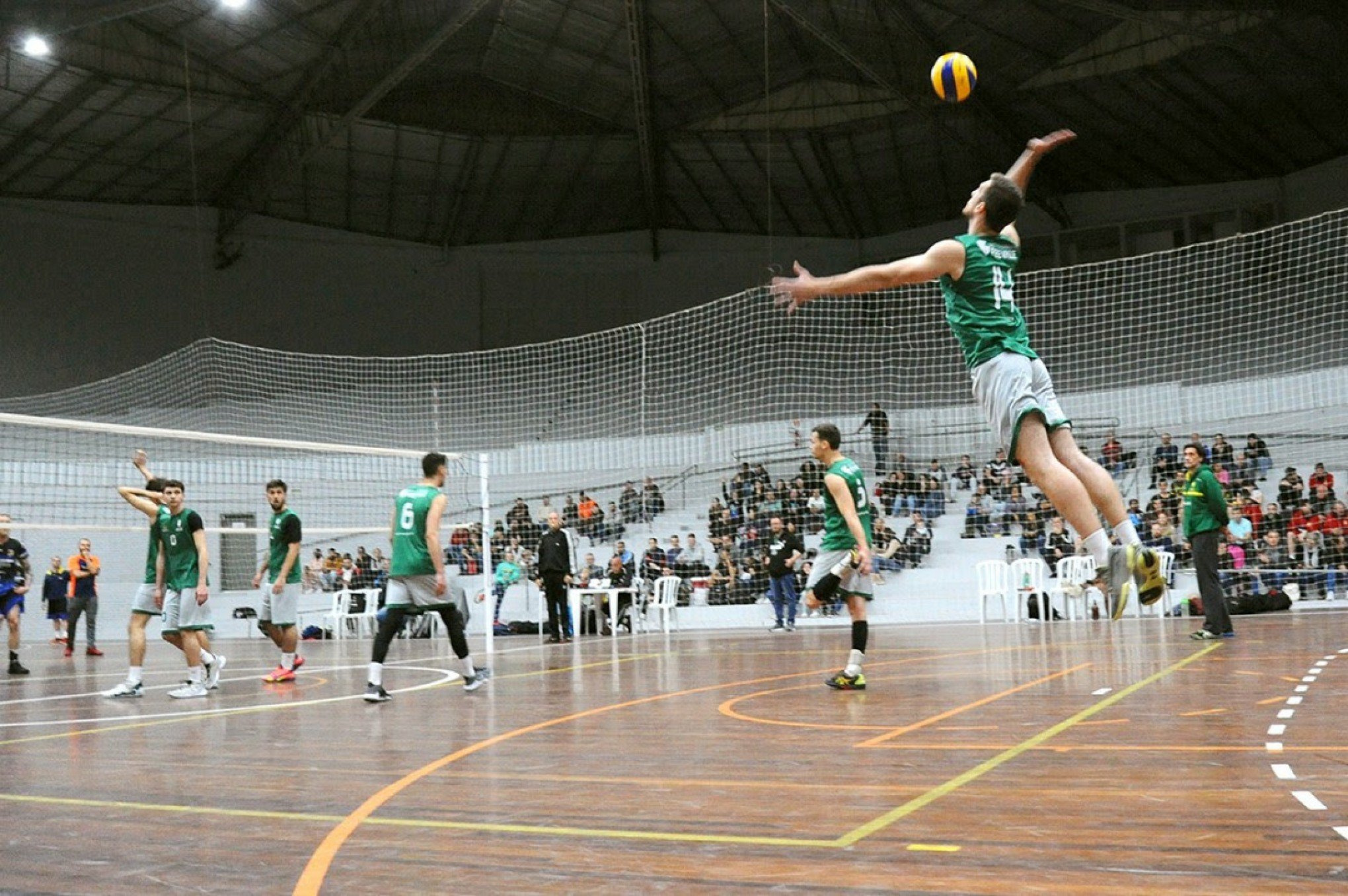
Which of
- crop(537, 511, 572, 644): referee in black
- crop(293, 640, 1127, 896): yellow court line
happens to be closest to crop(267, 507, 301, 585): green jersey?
crop(293, 640, 1127, 896): yellow court line

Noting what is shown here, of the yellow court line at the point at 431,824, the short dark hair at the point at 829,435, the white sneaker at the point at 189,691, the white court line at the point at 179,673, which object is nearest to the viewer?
the yellow court line at the point at 431,824

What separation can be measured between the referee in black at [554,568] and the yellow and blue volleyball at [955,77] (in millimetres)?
10549

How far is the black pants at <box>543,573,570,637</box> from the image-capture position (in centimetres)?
1784

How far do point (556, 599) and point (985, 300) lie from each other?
13.2 m

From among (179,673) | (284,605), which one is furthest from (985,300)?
(179,673)

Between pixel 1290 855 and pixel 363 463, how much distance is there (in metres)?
27.6

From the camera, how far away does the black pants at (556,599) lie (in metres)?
17.8

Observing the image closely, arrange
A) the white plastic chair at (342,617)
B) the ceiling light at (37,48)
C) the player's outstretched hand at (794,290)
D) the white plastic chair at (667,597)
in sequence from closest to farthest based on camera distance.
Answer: the player's outstretched hand at (794,290) < the white plastic chair at (667,597) < the white plastic chair at (342,617) < the ceiling light at (37,48)

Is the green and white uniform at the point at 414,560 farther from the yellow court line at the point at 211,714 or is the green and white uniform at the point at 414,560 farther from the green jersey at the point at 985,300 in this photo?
the green jersey at the point at 985,300

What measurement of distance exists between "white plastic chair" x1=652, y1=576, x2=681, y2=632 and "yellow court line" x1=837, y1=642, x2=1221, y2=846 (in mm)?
12483

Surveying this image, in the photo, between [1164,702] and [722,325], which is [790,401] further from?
[1164,702]

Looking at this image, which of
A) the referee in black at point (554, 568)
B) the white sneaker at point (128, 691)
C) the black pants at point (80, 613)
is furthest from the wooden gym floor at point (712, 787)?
the black pants at point (80, 613)

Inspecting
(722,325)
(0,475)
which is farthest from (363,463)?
(722,325)

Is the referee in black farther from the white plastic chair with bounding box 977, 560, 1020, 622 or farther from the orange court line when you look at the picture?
the orange court line
